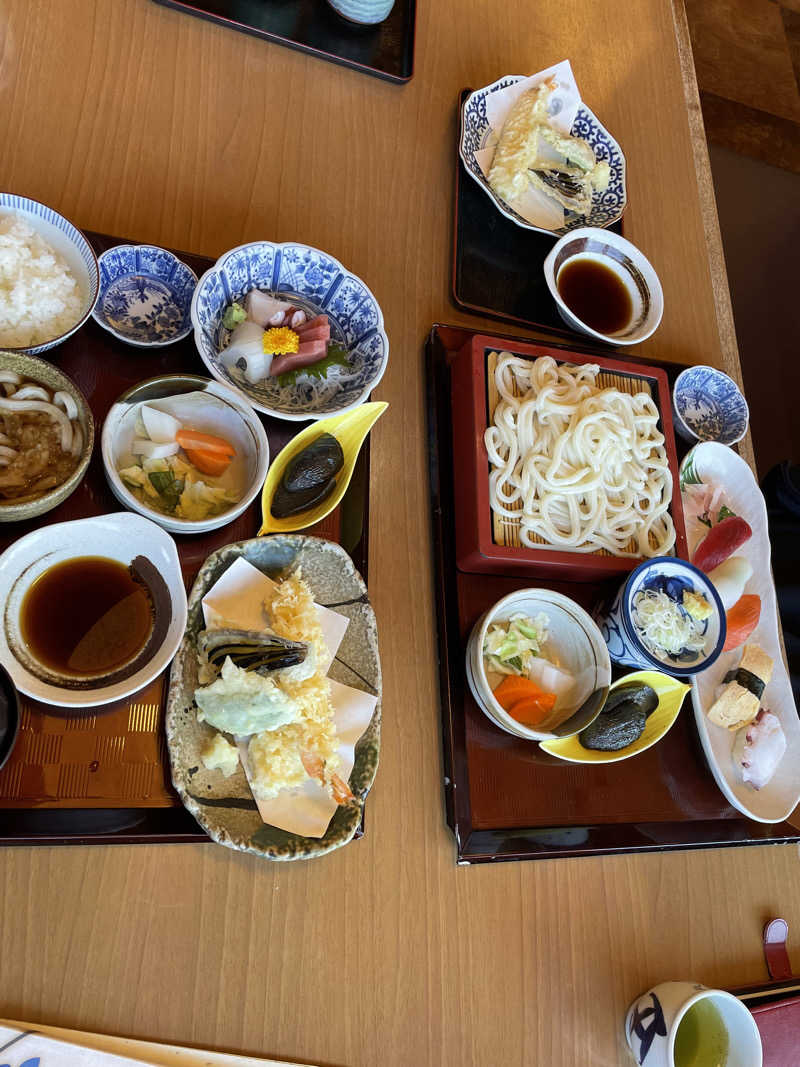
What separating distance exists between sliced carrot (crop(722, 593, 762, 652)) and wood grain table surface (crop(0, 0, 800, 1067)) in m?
0.49

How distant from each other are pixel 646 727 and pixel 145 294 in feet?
4.67

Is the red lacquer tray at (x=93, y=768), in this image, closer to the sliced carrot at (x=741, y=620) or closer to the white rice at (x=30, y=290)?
the white rice at (x=30, y=290)

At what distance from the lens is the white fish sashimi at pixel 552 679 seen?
148 cm

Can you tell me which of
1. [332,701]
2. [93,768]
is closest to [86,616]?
[93,768]

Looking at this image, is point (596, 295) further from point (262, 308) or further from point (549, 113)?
point (262, 308)

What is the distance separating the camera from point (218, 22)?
1837 mm

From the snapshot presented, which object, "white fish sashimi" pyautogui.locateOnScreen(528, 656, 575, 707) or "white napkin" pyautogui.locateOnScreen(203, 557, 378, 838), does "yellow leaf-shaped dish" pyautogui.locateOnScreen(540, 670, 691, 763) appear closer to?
"white fish sashimi" pyautogui.locateOnScreen(528, 656, 575, 707)

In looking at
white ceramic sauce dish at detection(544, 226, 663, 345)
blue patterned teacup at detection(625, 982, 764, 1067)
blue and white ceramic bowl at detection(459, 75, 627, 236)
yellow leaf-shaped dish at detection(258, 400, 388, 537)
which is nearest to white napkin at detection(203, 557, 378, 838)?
yellow leaf-shaped dish at detection(258, 400, 388, 537)

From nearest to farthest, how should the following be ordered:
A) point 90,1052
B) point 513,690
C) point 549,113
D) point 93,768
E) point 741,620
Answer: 1. point 90,1052
2. point 93,768
3. point 513,690
4. point 741,620
5. point 549,113

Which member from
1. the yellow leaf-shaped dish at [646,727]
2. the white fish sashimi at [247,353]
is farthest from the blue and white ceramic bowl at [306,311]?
the yellow leaf-shaped dish at [646,727]

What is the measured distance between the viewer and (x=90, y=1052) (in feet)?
3.50

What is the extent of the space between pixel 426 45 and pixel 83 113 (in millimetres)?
1033

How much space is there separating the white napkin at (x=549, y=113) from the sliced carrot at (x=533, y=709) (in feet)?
4.18

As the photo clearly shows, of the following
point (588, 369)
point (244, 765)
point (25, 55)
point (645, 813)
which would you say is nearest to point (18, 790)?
point (244, 765)
